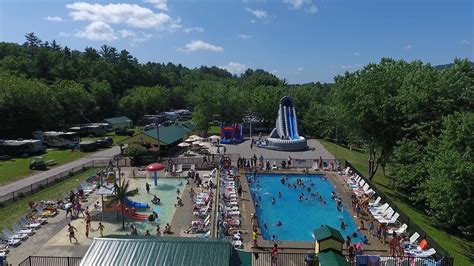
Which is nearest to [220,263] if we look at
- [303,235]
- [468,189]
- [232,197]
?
[303,235]

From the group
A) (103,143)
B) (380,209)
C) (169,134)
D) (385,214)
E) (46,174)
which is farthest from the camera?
(103,143)

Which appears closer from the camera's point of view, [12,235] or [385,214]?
[12,235]

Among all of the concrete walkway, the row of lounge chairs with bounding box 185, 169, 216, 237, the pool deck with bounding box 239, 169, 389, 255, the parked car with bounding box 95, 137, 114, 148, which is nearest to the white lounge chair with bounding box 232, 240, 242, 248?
the pool deck with bounding box 239, 169, 389, 255

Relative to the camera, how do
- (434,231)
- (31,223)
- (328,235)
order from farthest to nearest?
(434,231), (31,223), (328,235)

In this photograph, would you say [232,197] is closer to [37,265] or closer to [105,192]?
[105,192]

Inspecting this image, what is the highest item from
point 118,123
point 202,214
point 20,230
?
point 118,123

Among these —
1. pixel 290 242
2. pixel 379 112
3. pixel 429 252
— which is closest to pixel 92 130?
pixel 379 112

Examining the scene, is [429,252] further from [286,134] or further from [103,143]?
[103,143]

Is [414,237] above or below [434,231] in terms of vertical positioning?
above
